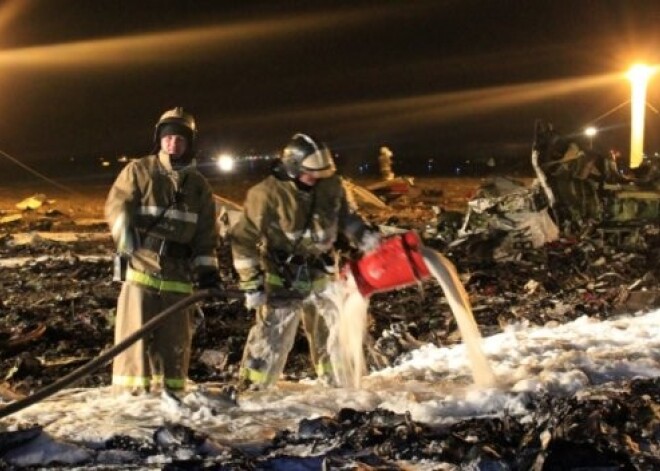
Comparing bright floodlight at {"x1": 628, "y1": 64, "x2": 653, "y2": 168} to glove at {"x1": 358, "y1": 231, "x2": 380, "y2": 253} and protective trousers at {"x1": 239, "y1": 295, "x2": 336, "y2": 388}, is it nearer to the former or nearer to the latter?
glove at {"x1": 358, "y1": 231, "x2": 380, "y2": 253}

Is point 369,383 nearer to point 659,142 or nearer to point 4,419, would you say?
point 4,419

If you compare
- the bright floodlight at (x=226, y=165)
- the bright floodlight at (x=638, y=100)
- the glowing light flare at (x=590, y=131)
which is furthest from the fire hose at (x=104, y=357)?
the bright floodlight at (x=226, y=165)

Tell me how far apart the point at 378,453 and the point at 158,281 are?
2141 mm

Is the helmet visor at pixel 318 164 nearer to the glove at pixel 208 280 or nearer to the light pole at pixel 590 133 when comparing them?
the glove at pixel 208 280

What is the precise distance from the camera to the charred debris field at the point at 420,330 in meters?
4.30

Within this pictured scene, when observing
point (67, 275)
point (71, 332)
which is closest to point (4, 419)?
point (71, 332)

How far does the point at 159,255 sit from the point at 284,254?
0.87 meters

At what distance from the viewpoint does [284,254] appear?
598 cm

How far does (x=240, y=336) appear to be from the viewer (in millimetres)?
8516

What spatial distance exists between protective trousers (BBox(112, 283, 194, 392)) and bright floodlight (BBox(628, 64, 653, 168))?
47.4 ft

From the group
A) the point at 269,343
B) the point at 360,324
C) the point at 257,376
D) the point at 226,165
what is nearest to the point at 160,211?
the point at 269,343

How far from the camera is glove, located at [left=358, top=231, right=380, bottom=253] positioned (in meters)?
5.86

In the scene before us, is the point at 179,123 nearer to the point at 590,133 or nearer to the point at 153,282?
the point at 153,282

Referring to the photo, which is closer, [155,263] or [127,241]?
[127,241]
